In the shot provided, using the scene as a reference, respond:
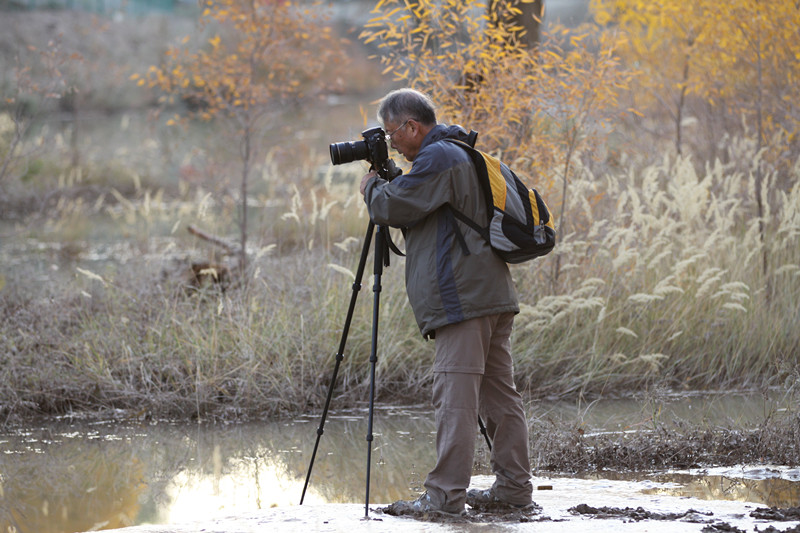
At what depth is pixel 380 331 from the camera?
24.7ft

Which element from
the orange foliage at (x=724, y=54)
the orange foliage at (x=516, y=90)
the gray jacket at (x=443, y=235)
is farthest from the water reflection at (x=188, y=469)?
the orange foliage at (x=724, y=54)

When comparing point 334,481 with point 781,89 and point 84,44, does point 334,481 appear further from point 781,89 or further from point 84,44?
point 84,44

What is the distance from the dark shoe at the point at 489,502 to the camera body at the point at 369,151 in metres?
1.53

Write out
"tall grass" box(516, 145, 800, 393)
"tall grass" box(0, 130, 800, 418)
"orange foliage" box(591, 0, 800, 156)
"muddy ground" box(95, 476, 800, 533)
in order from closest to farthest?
"muddy ground" box(95, 476, 800, 533) → "tall grass" box(0, 130, 800, 418) → "tall grass" box(516, 145, 800, 393) → "orange foliage" box(591, 0, 800, 156)

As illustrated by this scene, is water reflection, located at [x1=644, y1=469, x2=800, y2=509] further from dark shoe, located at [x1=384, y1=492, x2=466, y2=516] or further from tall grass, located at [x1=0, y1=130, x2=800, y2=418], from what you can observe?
tall grass, located at [x1=0, y1=130, x2=800, y2=418]

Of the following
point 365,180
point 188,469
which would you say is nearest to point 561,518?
point 365,180

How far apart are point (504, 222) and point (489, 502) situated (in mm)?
1323

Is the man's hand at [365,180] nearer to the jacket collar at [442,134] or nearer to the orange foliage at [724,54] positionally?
the jacket collar at [442,134]

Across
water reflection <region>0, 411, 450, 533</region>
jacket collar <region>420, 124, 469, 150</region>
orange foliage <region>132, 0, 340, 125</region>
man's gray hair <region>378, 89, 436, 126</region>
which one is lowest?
water reflection <region>0, 411, 450, 533</region>

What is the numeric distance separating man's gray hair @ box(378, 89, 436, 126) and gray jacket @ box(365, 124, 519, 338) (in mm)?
129

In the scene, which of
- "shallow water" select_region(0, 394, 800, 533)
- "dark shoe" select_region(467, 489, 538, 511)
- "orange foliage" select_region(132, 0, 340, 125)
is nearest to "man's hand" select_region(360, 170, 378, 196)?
"dark shoe" select_region(467, 489, 538, 511)

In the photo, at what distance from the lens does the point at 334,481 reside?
573 cm

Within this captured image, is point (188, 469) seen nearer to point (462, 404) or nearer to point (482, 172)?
point (462, 404)

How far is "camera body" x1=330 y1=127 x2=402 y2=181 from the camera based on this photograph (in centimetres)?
448
